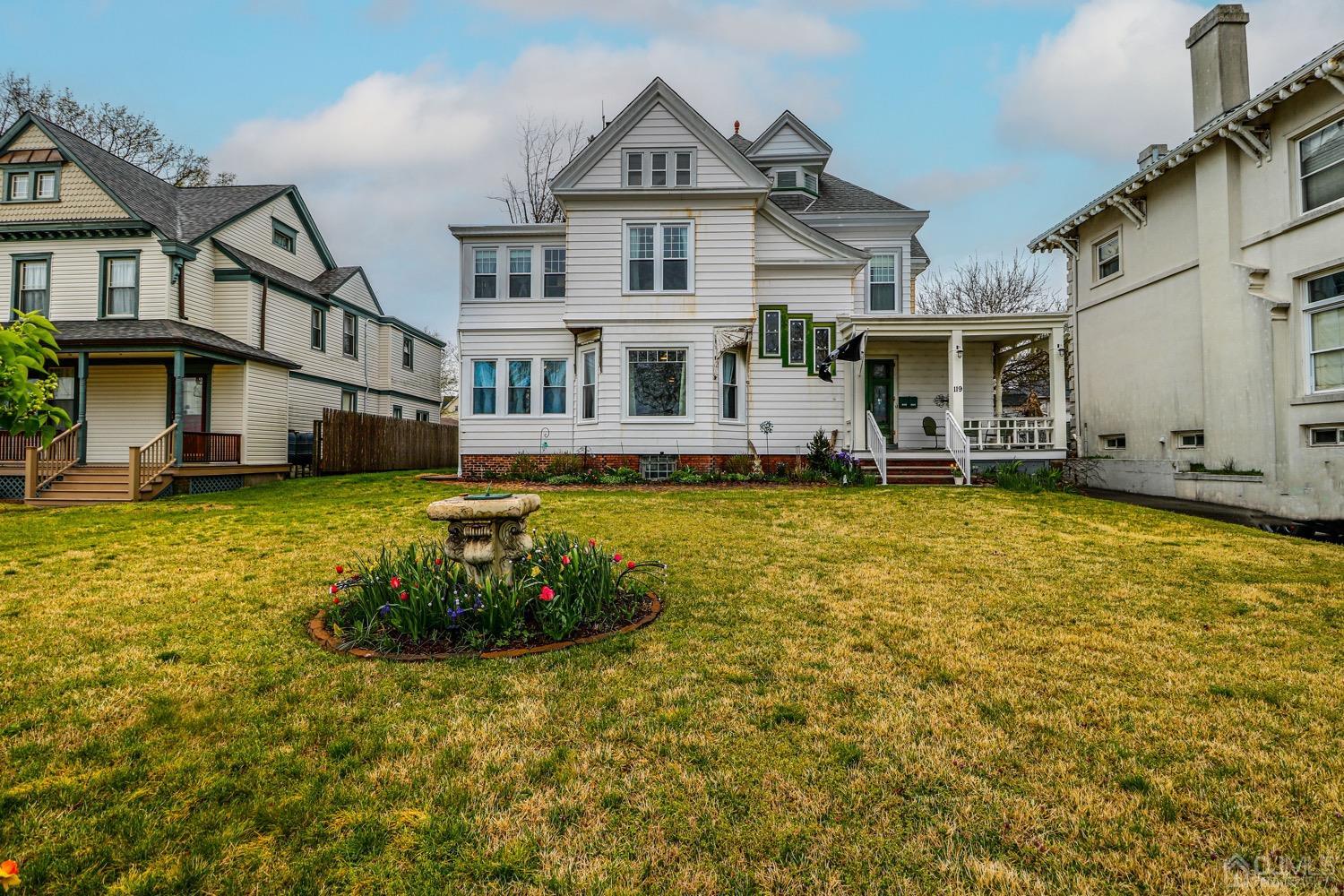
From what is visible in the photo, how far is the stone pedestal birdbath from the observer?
4.67 m

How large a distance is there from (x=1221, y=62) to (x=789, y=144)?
957 cm

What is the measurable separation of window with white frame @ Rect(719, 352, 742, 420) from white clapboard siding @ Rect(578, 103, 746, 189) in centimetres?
424

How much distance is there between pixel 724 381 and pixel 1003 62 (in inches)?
420

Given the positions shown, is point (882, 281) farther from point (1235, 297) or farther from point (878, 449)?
point (1235, 297)

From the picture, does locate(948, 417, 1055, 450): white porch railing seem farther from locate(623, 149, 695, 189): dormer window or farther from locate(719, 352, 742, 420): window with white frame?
locate(623, 149, 695, 189): dormer window

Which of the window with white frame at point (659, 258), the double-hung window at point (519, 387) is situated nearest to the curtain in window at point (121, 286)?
the double-hung window at point (519, 387)

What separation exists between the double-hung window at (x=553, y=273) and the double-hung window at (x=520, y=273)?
37cm

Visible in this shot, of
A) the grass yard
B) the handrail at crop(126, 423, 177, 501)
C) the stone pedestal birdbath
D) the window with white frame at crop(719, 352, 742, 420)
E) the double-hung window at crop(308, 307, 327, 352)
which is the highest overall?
the double-hung window at crop(308, 307, 327, 352)

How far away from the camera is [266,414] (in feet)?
58.5

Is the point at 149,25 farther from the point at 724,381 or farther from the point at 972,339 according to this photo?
the point at 972,339

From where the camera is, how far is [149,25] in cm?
1169

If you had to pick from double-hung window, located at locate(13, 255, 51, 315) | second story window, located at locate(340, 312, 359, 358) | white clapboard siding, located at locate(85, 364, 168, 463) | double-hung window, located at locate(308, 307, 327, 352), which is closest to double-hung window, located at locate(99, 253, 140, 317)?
white clapboard siding, located at locate(85, 364, 168, 463)

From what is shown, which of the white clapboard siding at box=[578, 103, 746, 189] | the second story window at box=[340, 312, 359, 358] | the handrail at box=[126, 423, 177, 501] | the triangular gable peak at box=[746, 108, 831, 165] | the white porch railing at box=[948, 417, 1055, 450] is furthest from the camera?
the second story window at box=[340, 312, 359, 358]

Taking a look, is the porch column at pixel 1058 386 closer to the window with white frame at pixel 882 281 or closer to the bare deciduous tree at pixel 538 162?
the window with white frame at pixel 882 281
